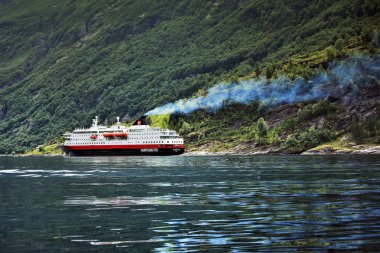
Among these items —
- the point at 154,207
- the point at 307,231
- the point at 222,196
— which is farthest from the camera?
Result: the point at 222,196

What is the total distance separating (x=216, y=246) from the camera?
42.9m

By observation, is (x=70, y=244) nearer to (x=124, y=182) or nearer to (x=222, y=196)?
(x=222, y=196)

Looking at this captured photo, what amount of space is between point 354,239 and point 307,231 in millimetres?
4363

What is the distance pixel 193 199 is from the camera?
71.4 metres

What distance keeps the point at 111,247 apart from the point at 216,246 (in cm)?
631

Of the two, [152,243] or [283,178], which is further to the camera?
[283,178]

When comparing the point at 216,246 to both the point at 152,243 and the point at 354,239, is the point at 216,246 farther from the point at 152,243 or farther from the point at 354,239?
the point at 354,239

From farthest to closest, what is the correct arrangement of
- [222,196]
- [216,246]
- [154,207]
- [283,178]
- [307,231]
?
[283,178]
[222,196]
[154,207]
[307,231]
[216,246]

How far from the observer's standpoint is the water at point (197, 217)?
4378cm

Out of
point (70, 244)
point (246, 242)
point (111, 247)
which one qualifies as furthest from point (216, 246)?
point (70, 244)

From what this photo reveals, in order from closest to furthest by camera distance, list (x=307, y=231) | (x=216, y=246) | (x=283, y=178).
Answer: (x=216, y=246)
(x=307, y=231)
(x=283, y=178)

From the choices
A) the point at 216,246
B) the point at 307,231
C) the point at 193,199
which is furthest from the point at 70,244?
the point at 193,199

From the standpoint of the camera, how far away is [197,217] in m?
56.4

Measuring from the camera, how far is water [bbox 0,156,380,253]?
43.8 meters
